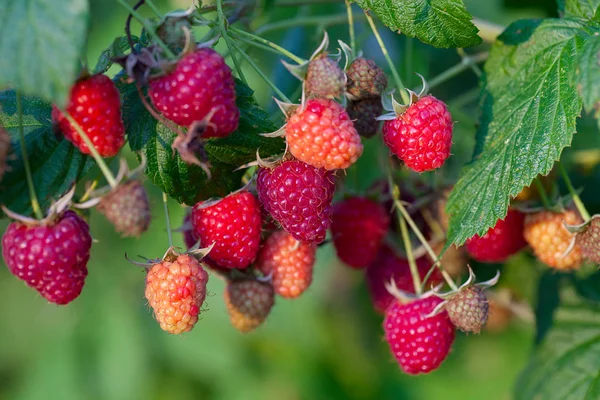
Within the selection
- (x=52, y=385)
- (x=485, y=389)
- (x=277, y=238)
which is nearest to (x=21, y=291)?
(x=52, y=385)

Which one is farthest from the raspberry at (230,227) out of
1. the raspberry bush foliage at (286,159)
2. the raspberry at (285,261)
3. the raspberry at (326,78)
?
the raspberry at (326,78)

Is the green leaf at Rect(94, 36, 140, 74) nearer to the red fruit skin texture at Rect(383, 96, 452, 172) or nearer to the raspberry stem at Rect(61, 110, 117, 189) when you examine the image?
the raspberry stem at Rect(61, 110, 117, 189)

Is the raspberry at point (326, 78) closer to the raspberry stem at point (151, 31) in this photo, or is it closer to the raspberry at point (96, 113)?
the raspberry stem at point (151, 31)

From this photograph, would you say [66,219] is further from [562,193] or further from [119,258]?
[119,258]

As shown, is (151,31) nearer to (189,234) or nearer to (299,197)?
(299,197)

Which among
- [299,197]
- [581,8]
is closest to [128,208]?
[299,197]
